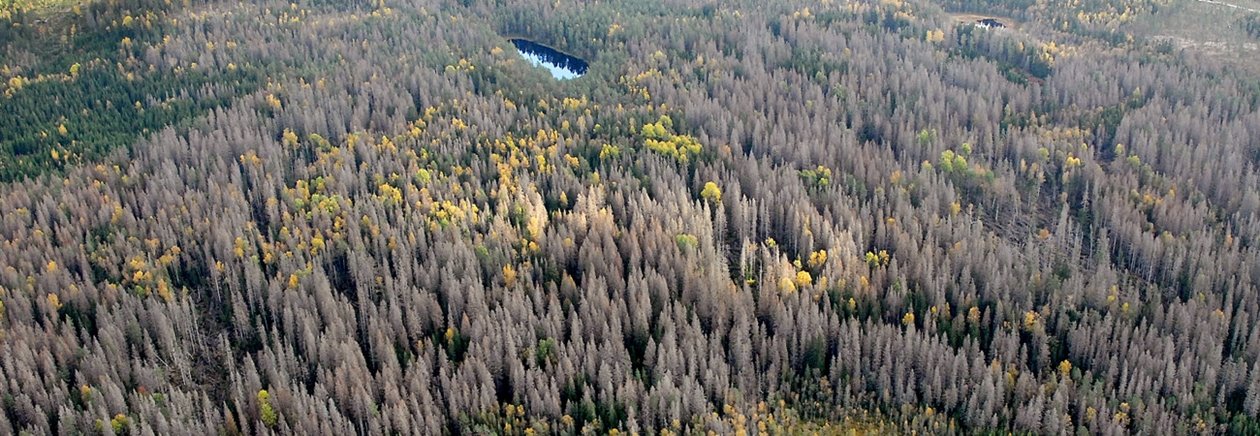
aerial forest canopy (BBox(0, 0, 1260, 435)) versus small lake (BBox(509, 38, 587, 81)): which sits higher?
small lake (BBox(509, 38, 587, 81))

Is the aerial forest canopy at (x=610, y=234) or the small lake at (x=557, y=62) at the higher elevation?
the small lake at (x=557, y=62)

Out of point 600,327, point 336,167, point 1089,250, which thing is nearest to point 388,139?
point 336,167

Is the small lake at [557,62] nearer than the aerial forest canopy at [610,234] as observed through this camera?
No

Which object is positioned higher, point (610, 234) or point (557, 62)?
point (557, 62)

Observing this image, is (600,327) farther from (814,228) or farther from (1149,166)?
(1149,166)

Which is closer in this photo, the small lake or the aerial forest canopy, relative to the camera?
the aerial forest canopy

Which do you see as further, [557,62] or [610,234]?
[557,62]
